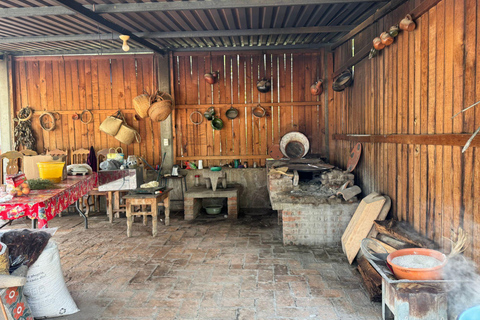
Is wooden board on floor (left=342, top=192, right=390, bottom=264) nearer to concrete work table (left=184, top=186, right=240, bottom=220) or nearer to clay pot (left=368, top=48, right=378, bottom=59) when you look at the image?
clay pot (left=368, top=48, right=378, bottom=59)

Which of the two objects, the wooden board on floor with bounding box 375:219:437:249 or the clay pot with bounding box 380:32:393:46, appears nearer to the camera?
the wooden board on floor with bounding box 375:219:437:249

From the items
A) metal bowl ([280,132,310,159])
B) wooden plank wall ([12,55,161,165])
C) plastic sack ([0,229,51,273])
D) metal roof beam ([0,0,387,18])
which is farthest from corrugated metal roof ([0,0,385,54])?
plastic sack ([0,229,51,273])

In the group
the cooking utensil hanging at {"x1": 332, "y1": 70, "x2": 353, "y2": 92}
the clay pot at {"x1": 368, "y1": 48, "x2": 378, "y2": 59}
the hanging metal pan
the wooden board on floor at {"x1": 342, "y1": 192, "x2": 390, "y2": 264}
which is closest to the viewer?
the wooden board on floor at {"x1": 342, "y1": 192, "x2": 390, "y2": 264}

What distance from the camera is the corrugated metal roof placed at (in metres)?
5.05

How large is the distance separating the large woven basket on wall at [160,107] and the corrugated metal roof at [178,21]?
1241 millimetres

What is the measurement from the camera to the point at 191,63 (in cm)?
830

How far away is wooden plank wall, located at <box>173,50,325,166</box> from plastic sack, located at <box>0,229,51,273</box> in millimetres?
5149

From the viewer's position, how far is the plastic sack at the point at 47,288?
10.5ft

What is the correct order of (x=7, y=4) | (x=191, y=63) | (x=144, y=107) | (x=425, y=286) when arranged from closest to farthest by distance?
(x=425, y=286) < (x=7, y=4) < (x=144, y=107) < (x=191, y=63)

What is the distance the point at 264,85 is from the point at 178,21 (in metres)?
2.64

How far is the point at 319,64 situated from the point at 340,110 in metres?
1.55

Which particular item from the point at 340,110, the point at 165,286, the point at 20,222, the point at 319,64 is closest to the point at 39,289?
the point at 165,286

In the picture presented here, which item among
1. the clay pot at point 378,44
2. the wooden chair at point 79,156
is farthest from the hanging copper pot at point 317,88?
the wooden chair at point 79,156

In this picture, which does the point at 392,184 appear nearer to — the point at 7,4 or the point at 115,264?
the point at 115,264
